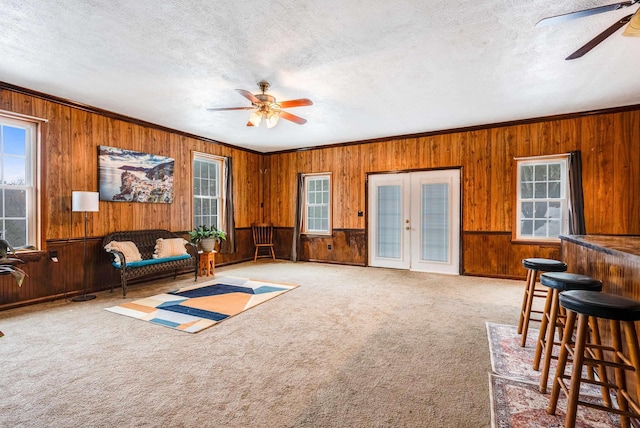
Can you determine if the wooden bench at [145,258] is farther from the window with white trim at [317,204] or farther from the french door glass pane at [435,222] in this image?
the french door glass pane at [435,222]

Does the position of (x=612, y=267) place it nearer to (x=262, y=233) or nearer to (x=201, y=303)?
(x=201, y=303)

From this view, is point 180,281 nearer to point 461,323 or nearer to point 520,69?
point 461,323

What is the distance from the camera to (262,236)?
7.59 m

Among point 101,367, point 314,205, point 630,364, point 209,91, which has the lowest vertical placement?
point 101,367

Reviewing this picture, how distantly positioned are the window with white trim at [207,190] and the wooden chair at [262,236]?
3.17 ft

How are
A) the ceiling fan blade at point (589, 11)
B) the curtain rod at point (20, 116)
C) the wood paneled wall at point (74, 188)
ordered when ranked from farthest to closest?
the wood paneled wall at point (74, 188) → the curtain rod at point (20, 116) → the ceiling fan blade at point (589, 11)

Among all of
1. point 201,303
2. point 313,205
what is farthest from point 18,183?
point 313,205

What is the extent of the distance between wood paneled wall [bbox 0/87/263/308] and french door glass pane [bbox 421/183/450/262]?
4.74 metres

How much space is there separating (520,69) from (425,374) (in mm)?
3288

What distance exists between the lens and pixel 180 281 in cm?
518

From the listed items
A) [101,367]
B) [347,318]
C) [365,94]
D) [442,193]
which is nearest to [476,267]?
[442,193]

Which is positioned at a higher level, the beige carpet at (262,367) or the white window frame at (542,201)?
the white window frame at (542,201)

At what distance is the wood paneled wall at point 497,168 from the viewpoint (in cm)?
464

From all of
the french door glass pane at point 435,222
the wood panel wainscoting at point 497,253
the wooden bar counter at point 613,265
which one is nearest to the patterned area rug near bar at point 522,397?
the wooden bar counter at point 613,265
